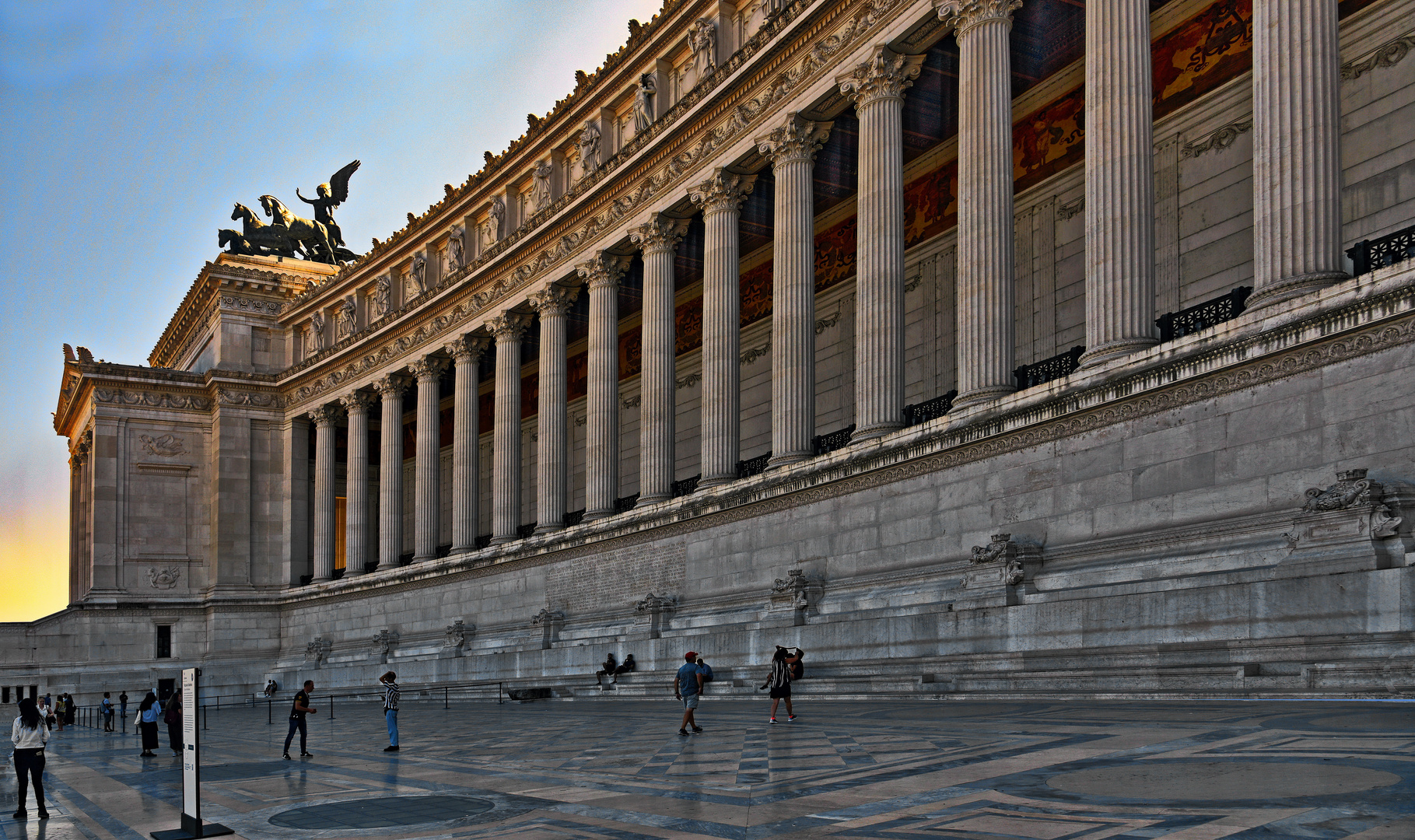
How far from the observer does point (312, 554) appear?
66.2 meters

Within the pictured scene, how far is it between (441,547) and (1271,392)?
4271cm

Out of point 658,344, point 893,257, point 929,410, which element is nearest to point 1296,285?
point 929,410

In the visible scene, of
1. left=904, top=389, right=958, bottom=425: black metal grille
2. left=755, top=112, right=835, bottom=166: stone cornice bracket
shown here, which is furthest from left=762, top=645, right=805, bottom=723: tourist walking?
left=755, top=112, right=835, bottom=166: stone cornice bracket

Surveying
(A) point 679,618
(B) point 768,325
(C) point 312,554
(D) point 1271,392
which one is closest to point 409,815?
(D) point 1271,392

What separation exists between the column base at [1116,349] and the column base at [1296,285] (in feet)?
8.96

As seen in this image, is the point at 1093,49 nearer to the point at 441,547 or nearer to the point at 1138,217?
the point at 1138,217

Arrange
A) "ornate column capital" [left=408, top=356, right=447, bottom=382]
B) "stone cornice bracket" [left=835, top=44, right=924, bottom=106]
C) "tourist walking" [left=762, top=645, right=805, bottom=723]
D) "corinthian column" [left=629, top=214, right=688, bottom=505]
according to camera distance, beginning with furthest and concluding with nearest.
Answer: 1. "ornate column capital" [left=408, top=356, right=447, bottom=382]
2. "corinthian column" [left=629, top=214, right=688, bottom=505]
3. "stone cornice bracket" [left=835, top=44, right=924, bottom=106]
4. "tourist walking" [left=762, top=645, right=805, bottom=723]

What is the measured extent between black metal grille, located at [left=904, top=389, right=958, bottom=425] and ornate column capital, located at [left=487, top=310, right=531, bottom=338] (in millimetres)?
23094

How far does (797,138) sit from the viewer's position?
3441cm

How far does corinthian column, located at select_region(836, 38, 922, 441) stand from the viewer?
30359mm

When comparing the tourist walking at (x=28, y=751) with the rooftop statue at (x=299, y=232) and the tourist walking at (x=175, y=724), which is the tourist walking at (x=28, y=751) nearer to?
the tourist walking at (x=175, y=724)

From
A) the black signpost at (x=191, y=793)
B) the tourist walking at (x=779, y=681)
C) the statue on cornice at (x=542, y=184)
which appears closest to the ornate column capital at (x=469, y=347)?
the statue on cornice at (x=542, y=184)

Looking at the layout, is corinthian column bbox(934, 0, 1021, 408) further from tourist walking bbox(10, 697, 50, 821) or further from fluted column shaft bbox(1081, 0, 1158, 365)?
tourist walking bbox(10, 697, 50, 821)

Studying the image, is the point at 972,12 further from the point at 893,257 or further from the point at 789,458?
the point at 789,458
